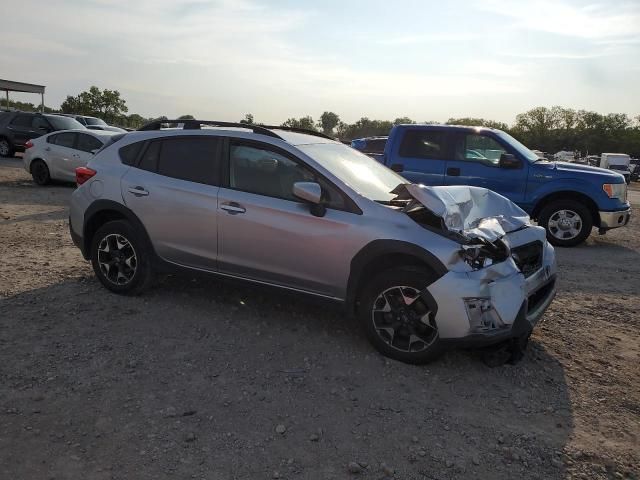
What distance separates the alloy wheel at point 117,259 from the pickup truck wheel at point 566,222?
21.4 feet

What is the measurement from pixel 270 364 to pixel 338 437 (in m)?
0.98

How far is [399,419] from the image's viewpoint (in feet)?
10.5

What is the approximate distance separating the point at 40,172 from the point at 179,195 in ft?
32.6

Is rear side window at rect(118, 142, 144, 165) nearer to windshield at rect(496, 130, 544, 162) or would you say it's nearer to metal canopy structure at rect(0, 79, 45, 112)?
windshield at rect(496, 130, 544, 162)

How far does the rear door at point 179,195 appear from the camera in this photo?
4.59 meters

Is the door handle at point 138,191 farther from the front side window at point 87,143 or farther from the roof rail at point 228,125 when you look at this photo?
the front side window at point 87,143

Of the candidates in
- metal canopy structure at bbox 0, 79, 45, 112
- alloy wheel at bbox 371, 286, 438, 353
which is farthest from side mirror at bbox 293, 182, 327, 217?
metal canopy structure at bbox 0, 79, 45, 112

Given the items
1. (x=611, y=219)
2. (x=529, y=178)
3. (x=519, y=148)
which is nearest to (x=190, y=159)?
(x=529, y=178)

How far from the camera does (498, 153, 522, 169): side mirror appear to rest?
28.4 feet

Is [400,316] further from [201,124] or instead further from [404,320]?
[201,124]

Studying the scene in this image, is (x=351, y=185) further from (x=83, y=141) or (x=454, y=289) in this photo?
(x=83, y=141)

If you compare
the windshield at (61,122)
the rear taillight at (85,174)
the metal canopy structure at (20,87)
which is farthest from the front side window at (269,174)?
the metal canopy structure at (20,87)

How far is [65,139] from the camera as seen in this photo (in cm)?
1245

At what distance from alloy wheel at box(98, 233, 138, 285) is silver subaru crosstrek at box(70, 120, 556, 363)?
12 mm
